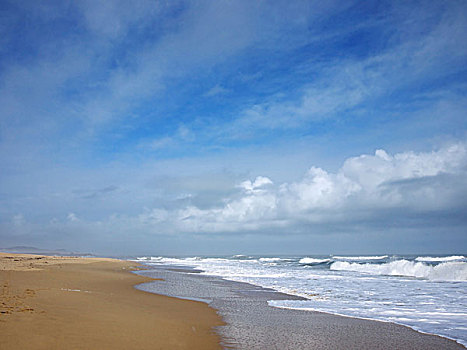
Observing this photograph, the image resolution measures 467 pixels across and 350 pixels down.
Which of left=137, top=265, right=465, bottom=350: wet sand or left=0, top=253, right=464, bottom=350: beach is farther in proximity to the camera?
left=137, top=265, right=465, bottom=350: wet sand

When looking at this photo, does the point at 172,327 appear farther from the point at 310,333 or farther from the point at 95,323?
the point at 310,333

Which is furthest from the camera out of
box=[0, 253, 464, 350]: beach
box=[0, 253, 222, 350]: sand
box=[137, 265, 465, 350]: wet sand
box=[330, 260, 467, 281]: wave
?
box=[330, 260, 467, 281]: wave

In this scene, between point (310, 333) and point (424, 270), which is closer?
point (310, 333)

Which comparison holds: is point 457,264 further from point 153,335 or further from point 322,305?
point 153,335

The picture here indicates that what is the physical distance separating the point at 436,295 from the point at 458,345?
31.6 ft

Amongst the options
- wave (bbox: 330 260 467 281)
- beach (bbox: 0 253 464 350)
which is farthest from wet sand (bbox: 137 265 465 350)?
wave (bbox: 330 260 467 281)

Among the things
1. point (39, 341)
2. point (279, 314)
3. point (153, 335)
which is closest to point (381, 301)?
point (279, 314)

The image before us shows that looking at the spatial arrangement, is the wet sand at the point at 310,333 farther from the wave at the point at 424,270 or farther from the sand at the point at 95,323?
the wave at the point at 424,270

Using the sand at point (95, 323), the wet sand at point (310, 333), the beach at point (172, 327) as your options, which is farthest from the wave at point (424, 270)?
the sand at point (95, 323)

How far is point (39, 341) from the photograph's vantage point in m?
5.71

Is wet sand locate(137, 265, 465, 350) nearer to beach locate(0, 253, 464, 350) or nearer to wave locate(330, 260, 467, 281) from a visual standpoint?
beach locate(0, 253, 464, 350)

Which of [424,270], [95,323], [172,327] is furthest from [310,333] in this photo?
[424,270]

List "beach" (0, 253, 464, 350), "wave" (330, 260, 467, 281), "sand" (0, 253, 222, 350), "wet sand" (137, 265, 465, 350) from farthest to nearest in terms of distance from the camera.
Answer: "wave" (330, 260, 467, 281)
"wet sand" (137, 265, 465, 350)
"beach" (0, 253, 464, 350)
"sand" (0, 253, 222, 350)

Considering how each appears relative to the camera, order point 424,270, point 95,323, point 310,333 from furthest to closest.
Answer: point 424,270
point 310,333
point 95,323
